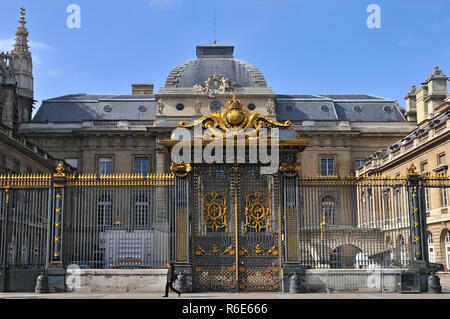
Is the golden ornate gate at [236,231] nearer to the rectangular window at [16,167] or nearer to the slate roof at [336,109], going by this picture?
the rectangular window at [16,167]

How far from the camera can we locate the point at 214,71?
53.9m

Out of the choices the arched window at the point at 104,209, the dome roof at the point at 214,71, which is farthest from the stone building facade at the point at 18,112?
the dome roof at the point at 214,71

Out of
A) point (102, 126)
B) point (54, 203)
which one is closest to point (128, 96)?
point (102, 126)

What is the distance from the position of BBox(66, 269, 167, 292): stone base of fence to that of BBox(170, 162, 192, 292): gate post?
2.00 feet

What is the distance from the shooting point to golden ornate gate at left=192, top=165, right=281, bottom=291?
17.4 meters

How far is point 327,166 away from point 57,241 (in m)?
35.6

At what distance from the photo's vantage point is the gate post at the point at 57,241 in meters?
17.2

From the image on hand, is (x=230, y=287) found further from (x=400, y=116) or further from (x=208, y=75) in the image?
(x=400, y=116)

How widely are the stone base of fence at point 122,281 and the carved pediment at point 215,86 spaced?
3420 cm

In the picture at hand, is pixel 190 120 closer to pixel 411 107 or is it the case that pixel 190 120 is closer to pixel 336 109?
pixel 336 109

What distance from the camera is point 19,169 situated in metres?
34.9

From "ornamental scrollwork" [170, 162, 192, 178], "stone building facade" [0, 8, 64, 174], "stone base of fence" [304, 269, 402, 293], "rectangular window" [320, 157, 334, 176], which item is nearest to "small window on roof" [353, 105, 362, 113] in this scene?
"rectangular window" [320, 157, 334, 176]

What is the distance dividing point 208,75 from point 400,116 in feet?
60.9
